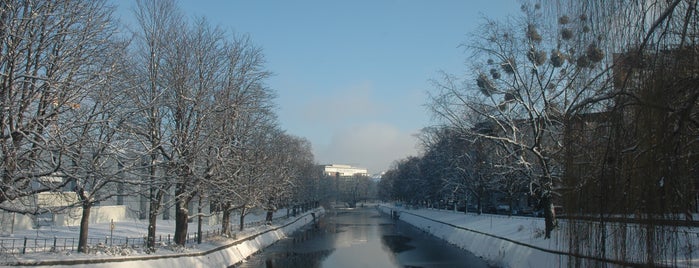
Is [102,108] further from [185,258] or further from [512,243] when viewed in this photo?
[512,243]

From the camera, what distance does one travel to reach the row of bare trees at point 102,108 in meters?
10.6

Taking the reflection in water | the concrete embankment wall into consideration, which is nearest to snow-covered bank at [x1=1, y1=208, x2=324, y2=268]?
the reflection in water

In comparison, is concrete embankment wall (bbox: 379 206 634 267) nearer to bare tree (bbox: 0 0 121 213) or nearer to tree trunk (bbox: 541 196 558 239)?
tree trunk (bbox: 541 196 558 239)

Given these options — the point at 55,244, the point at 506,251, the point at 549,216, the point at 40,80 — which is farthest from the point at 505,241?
the point at 40,80

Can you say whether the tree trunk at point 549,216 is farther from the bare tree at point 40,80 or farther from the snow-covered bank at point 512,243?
the bare tree at point 40,80

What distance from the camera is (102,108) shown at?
12883 millimetres

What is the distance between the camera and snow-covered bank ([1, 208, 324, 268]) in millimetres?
15672

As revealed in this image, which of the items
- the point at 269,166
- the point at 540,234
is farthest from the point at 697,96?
the point at 269,166

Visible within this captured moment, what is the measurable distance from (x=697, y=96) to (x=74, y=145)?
10777 millimetres

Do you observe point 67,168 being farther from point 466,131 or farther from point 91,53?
point 466,131

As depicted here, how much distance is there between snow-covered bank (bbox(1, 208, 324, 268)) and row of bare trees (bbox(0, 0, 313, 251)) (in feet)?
4.54

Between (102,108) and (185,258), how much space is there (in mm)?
10266

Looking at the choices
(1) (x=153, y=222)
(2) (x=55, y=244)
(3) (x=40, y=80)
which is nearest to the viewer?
(3) (x=40, y=80)

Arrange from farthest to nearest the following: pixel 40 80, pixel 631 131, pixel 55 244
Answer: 1. pixel 55 244
2. pixel 40 80
3. pixel 631 131
